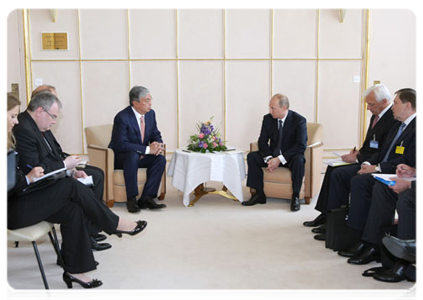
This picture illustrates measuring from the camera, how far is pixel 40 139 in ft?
12.4

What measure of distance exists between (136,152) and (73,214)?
224cm

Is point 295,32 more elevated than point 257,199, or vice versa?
point 295,32

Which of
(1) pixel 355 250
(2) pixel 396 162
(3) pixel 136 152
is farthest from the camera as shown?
(3) pixel 136 152

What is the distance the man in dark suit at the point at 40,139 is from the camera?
360 cm

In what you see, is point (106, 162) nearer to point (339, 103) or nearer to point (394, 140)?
point (394, 140)

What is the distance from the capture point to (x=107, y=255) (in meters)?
4.11

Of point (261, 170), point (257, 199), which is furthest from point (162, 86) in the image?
point (257, 199)

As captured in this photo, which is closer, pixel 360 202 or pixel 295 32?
pixel 360 202

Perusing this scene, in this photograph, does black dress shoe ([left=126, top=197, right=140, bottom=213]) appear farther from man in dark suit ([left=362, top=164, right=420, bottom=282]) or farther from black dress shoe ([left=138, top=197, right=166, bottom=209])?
man in dark suit ([left=362, top=164, right=420, bottom=282])

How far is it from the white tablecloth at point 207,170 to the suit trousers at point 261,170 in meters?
0.12

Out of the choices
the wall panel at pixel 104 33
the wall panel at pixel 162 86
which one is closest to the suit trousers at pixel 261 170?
the wall panel at pixel 162 86

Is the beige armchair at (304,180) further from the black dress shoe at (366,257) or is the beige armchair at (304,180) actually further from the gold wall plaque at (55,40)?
the gold wall plaque at (55,40)

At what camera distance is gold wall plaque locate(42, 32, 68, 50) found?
744 centimetres

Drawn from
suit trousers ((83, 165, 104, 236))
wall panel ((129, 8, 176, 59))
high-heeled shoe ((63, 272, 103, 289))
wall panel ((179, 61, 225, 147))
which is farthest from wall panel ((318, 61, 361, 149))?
high-heeled shoe ((63, 272, 103, 289))
